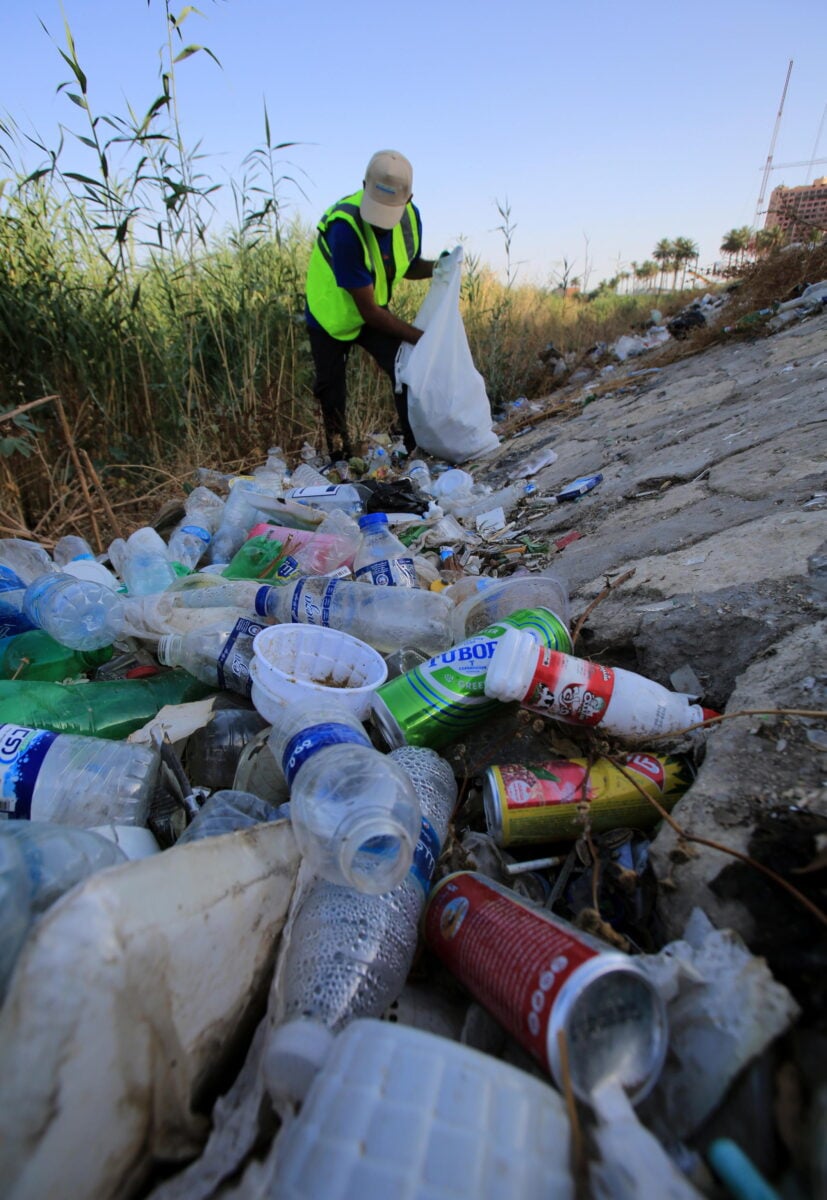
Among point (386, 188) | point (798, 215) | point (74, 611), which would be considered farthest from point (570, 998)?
point (798, 215)

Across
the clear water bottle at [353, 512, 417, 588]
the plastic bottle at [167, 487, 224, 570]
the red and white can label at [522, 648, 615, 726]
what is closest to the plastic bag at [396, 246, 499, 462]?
the plastic bottle at [167, 487, 224, 570]

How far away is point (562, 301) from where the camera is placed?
10.0 m

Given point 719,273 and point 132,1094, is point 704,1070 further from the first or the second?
point 719,273

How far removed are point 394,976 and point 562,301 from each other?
10769 millimetres

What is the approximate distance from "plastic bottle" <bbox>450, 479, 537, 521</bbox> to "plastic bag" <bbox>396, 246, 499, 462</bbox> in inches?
37.6

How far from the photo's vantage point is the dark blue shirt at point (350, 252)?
13.0 feet

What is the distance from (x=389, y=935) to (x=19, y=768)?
748mm

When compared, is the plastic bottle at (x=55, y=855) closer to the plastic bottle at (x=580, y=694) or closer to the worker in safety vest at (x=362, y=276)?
the plastic bottle at (x=580, y=694)

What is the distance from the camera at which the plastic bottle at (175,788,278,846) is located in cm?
110

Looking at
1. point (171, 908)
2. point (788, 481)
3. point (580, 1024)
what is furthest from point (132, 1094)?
point (788, 481)

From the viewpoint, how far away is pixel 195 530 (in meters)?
2.78

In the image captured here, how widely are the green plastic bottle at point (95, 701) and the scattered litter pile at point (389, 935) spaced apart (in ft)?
0.03

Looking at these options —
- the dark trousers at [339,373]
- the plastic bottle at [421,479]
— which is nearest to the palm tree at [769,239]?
the dark trousers at [339,373]

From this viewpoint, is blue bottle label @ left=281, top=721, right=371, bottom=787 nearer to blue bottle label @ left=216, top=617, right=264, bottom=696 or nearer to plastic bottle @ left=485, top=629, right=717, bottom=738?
plastic bottle @ left=485, top=629, right=717, bottom=738
